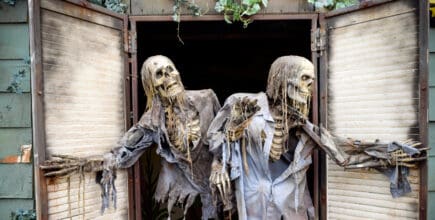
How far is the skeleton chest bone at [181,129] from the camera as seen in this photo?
1821mm

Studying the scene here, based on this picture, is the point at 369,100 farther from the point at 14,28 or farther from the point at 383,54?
the point at 14,28

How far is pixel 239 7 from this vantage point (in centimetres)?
182

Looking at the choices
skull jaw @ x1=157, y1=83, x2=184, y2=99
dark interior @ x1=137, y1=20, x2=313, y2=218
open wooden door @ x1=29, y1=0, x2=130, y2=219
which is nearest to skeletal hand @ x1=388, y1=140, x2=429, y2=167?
skull jaw @ x1=157, y1=83, x2=184, y2=99

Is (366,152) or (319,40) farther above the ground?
(319,40)

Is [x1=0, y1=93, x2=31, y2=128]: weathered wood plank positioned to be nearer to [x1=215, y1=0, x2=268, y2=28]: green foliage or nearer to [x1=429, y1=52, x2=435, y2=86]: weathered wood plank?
[x1=215, y1=0, x2=268, y2=28]: green foliage

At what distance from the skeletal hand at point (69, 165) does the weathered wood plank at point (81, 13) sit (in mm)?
616

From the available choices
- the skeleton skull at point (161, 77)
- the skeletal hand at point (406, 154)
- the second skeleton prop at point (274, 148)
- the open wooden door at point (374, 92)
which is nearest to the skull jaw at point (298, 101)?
the second skeleton prop at point (274, 148)

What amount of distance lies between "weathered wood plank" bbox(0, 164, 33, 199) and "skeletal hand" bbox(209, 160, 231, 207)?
100cm

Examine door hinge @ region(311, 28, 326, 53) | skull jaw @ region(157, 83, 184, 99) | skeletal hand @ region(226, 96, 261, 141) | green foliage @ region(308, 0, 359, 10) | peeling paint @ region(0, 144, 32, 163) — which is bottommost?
peeling paint @ region(0, 144, 32, 163)

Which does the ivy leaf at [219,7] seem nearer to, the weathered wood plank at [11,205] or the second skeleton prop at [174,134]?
the second skeleton prop at [174,134]

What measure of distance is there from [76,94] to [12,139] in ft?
1.94

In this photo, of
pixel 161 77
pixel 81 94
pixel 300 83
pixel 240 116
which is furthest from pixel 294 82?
pixel 81 94

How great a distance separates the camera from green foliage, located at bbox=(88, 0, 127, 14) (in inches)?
73.7

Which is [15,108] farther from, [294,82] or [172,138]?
[294,82]
